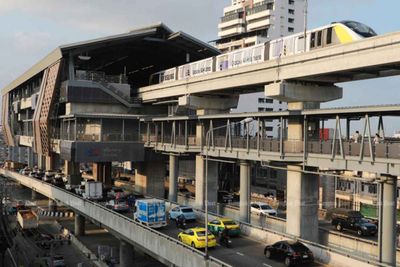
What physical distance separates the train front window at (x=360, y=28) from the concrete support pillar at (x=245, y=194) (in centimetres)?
1597

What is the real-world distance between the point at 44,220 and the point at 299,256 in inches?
2390

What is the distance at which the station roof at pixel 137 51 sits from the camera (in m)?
70.0

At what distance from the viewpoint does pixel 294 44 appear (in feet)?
137

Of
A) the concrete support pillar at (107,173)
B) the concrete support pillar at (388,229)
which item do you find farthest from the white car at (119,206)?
the concrete support pillar at (107,173)

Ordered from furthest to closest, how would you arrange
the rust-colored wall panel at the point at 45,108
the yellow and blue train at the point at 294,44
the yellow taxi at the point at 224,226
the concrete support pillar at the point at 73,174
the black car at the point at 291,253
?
the concrete support pillar at the point at 73,174 < the rust-colored wall panel at the point at 45,108 < the yellow and blue train at the point at 294,44 < the yellow taxi at the point at 224,226 < the black car at the point at 291,253

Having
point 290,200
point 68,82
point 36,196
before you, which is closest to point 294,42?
point 290,200

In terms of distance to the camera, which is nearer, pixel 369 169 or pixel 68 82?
pixel 369 169

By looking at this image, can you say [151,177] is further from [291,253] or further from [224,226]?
[291,253]

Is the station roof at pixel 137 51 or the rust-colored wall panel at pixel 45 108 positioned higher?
the station roof at pixel 137 51

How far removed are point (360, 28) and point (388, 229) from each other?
17.6m

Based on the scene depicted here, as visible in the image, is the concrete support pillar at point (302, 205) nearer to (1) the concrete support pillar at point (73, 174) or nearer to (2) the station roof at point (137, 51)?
(2) the station roof at point (137, 51)

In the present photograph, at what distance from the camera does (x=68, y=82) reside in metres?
68.2

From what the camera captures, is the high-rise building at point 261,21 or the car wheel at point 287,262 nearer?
the car wheel at point 287,262

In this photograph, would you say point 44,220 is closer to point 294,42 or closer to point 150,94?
point 150,94
